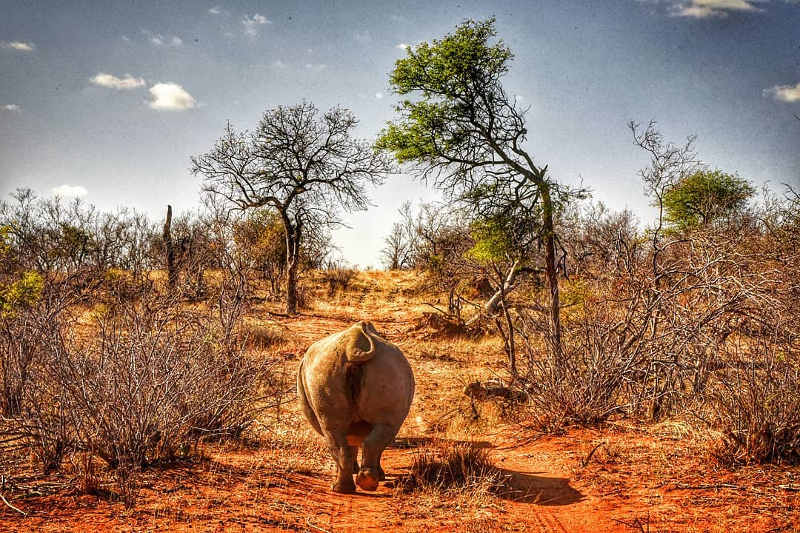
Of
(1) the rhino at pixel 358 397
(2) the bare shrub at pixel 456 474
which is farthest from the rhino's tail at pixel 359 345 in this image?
(2) the bare shrub at pixel 456 474

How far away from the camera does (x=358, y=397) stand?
180 inches

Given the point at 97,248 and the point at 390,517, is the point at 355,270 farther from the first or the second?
the point at 390,517

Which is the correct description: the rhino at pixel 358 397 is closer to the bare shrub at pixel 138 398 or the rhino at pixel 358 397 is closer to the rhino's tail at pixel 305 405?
the rhino's tail at pixel 305 405

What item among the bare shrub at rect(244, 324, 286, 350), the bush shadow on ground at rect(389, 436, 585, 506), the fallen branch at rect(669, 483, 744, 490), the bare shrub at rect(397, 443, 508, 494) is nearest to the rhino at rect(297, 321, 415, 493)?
the bare shrub at rect(397, 443, 508, 494)

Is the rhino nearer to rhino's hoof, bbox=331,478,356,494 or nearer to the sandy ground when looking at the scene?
rhino's hoof, bbox=331,478,356,494

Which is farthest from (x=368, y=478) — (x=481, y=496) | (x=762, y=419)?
(x=762, y=419)

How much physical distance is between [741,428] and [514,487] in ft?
6.82

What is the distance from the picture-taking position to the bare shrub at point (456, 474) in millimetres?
4645

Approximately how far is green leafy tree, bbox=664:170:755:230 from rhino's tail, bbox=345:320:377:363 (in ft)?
69.5

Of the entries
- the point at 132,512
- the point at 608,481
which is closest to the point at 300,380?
the point at 132,512

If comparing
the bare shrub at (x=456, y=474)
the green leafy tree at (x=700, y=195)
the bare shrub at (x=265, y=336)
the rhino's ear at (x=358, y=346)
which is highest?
the green leafy tree at (x=700, y=195)

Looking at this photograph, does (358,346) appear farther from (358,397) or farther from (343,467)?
(343,467)

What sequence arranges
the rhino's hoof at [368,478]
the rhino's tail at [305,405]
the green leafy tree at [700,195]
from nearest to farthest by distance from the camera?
the rhino's hoof at [368,478] → the rhino's tail at [305,405] → the green leafy tree at [700,195]

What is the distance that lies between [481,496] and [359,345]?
1.64m
